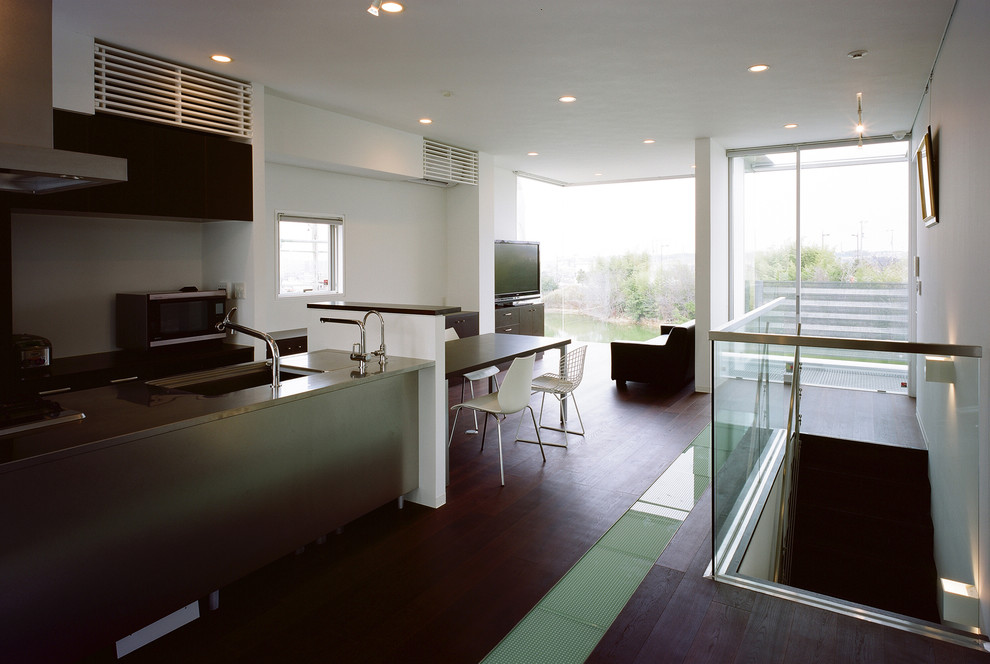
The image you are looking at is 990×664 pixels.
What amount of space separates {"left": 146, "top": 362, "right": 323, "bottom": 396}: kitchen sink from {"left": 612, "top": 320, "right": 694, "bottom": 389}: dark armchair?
4.28 meters

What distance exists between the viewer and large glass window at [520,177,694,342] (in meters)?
9.85

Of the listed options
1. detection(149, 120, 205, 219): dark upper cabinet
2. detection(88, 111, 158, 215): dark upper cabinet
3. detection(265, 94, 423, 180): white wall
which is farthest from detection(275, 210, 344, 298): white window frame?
detection(88, 111, 158, 215): dark upper cabinet

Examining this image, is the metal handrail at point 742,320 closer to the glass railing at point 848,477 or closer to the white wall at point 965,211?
the glass railing at point 848,477

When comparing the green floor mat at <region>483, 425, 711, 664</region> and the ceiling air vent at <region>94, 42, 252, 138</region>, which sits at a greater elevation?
the ceiling air vent at <region>94, 42, 252, 138</region>

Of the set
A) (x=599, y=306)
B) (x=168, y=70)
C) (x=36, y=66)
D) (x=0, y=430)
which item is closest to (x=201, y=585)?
(x=0, y=430)

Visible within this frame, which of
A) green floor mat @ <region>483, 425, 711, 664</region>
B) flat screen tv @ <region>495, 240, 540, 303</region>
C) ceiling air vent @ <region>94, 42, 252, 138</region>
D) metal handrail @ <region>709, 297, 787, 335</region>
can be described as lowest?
green floor mat @ <region>483, 425, 711, 664</region>

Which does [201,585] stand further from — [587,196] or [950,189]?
[587,196]

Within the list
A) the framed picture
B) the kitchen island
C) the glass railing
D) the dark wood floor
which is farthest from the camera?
the framed picture

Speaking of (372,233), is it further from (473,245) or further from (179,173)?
(179,173)

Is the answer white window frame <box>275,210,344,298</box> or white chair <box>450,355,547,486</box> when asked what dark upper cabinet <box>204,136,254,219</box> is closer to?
white window frame <box>275,210,344,298</box>

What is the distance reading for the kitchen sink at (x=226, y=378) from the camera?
293 cm

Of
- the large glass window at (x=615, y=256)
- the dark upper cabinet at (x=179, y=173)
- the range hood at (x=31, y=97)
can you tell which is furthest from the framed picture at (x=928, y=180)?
the large glass window at (x=615, y=256)

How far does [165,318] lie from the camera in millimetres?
4168

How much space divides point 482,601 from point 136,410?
156 cm
